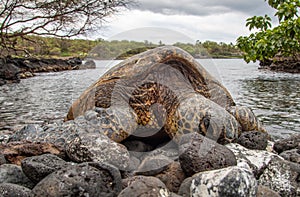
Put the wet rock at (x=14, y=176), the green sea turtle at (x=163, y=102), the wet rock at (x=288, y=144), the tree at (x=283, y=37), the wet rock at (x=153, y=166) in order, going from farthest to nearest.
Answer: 1. the tree at (x=283, y=37)
2. the wet rock at (x=288, y=144)
3. the green sea turtle at (x=163, y=102)
4. the wet rock at (x=153, y=166)
5. the wet rock at (x=14, y=176)

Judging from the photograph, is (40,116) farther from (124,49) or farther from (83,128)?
(83,128)

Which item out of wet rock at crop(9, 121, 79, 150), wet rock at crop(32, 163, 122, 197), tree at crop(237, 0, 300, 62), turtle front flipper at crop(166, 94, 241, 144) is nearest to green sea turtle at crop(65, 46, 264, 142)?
turtle front flipper at crop(166, 94, 241, 144)

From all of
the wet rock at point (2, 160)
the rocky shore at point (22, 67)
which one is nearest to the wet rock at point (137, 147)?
the wet rock at point (2, 160)

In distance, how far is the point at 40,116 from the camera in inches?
321

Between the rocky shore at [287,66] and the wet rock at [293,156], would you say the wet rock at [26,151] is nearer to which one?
the wet rock at [293,156]

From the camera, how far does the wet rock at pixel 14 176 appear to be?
2.69 metres

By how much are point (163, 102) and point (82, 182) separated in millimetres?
2112

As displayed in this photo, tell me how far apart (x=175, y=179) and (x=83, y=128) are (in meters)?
1.23

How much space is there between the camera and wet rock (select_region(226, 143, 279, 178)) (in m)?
3.10

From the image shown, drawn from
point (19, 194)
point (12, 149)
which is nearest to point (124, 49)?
point (12, 149)

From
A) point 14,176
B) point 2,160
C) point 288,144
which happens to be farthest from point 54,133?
point 288,144

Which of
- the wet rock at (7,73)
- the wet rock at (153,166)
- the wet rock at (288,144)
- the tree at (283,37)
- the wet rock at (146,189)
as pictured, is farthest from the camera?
the wet rock at (7,73)

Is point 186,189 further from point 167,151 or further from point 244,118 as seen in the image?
point 244,118

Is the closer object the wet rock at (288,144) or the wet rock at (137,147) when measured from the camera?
the wet rock at (137,147)
